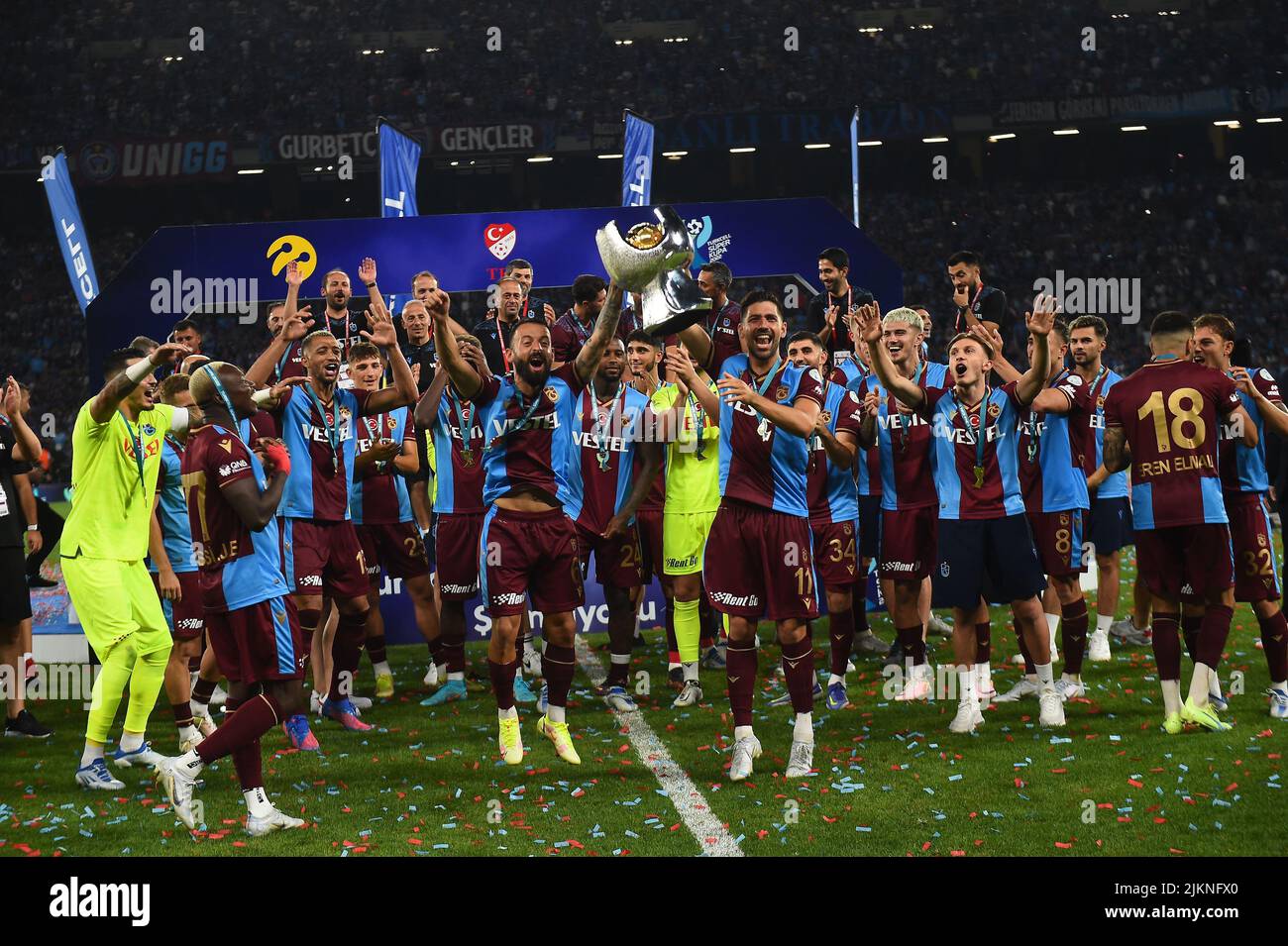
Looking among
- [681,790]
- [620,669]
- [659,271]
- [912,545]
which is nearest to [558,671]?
[681,790]

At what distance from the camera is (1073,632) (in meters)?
8.27

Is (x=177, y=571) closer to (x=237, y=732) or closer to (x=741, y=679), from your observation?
(x=237, y=732)

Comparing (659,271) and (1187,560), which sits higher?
(659,271)

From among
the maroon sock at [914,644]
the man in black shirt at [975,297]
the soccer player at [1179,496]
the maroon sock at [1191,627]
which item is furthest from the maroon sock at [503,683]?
the man in black shirt at [975,297]

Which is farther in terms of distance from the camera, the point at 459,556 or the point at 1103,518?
the point at 1103,518

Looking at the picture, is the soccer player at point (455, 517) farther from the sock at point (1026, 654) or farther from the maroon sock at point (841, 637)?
the sock at point (1026, 654)

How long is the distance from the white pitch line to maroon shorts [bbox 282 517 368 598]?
1885mm

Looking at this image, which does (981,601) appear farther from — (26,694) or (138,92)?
(138,92)

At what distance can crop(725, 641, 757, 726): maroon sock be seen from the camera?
6898 millimetres

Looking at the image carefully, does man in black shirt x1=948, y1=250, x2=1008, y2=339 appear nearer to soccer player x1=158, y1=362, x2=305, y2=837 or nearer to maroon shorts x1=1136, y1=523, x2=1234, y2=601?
maroon shorts x1=1136, y1=523, x2=1234, y2=601

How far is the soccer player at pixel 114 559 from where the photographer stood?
6.88m

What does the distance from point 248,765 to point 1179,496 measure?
16.7 ft

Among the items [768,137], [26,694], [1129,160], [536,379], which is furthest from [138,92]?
[536,379]

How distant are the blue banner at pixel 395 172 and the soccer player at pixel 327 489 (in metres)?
5.05
